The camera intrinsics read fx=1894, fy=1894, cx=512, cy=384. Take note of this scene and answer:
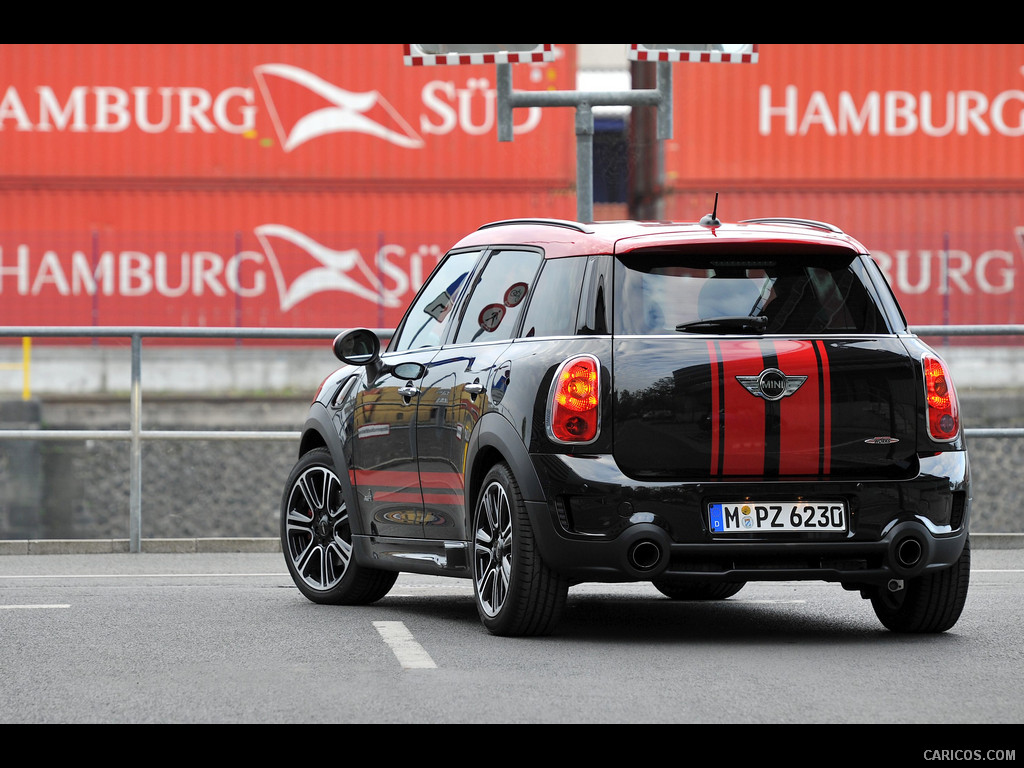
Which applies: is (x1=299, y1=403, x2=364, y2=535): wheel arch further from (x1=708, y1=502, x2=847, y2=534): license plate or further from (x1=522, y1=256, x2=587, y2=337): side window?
(x1=708, y1=502, x2=847, y2=534): license plate

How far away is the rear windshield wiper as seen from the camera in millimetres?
6797

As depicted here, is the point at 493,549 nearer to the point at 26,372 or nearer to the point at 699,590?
the point at 699,590

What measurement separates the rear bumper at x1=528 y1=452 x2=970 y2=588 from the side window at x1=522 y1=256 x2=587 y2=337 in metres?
0.56

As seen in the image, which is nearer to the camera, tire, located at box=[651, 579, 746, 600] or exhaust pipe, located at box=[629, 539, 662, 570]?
exhaust pipe, located at box=[629, 539, 662, 570]

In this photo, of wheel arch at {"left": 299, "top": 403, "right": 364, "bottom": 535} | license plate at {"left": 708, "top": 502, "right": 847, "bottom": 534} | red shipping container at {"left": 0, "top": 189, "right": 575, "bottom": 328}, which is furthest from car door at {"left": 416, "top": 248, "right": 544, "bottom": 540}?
red shipping container at {"left": 0, "top": 189, "right": 575, "bottom": 328}

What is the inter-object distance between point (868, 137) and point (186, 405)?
11642mm

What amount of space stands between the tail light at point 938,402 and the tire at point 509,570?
1459 mm

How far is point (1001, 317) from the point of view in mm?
29859

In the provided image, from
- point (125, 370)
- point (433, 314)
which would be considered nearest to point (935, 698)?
point (433, 314)

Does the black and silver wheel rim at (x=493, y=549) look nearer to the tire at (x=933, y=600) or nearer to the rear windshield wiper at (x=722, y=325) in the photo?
the rear windshield wiper at (x=722, y=325)

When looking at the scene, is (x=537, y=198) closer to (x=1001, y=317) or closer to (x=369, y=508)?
(x=1001, y=317)

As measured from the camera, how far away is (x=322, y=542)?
28.1ft

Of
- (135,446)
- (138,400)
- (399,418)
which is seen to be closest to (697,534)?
(399,418)

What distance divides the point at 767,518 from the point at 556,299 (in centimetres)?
114
